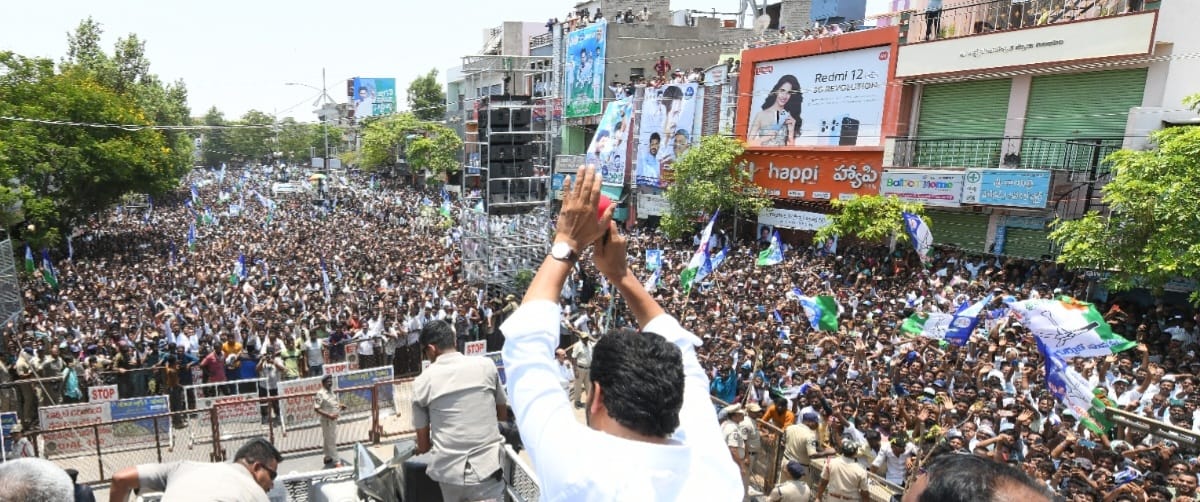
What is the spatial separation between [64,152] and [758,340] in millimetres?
26045

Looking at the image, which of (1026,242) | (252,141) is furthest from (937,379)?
(252,141)

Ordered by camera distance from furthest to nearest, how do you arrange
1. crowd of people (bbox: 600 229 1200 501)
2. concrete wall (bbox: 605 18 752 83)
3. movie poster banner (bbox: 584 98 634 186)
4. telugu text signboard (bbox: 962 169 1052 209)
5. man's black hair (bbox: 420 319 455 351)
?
concrete wall (bbox: 605 18 752 83) < movie poster banner (bbox: 584 98 634 186) < telugu text signboard (bbox: 962 169 1052 209) < crowd of people (bbox: 600 229 1200 501) < man's black hair (bbox: 420 319 455 351)

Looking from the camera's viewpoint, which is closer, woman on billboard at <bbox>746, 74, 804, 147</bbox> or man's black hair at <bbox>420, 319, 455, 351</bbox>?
man's black hair at <bbox>420, 319, 455, 351</bbox>

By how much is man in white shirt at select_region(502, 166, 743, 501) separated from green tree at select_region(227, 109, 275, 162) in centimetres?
10090

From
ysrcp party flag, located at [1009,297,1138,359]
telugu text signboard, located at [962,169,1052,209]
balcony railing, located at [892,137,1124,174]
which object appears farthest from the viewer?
telugu text signboard, located at [962,169,1052,209]

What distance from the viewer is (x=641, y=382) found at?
1.40 m

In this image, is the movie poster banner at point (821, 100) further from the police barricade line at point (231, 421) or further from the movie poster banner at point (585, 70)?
the police barricade line at point (231, 421)

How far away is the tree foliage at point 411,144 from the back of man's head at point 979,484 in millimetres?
48077

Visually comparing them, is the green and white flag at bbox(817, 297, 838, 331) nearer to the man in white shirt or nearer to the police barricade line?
the police barricade line

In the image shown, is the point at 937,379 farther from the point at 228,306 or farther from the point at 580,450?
the point at 228,306

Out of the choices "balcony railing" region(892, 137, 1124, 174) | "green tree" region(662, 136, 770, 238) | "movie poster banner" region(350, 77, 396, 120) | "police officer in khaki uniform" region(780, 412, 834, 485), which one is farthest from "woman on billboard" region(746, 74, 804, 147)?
"movie poster banner" region(350, 77, 396, 120)

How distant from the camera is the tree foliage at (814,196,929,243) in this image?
16.6m

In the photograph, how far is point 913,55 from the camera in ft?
61.7

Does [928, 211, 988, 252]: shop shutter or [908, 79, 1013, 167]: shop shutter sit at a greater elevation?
[908, 79, 1013, 167]: shop shutter
